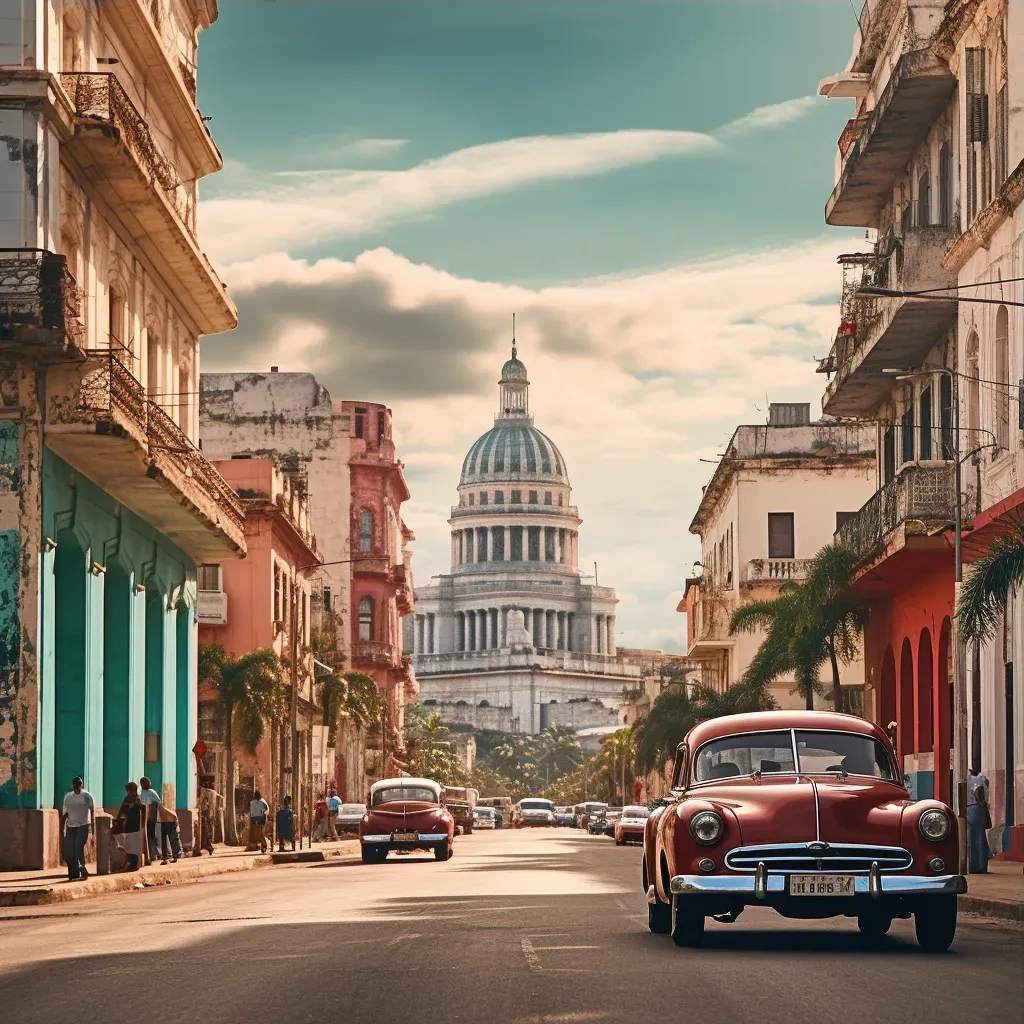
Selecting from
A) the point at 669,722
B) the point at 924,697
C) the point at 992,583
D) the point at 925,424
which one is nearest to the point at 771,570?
the point at 669,722

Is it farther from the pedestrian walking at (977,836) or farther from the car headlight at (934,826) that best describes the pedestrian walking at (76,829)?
the car headlight at (934,826)

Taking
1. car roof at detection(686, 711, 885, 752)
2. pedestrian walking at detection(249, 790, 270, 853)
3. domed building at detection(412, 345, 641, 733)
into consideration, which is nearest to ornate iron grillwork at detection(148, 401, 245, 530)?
pedestrian walking at detection(249, 790, 270, 853)

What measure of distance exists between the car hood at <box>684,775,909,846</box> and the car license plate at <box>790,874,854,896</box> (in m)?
0.23

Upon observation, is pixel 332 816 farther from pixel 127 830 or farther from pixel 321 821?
pixel 127 830

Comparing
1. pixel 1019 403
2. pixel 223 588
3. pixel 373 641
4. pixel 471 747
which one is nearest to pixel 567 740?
pixel 471 747

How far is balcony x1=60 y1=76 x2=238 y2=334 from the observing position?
97.7ft

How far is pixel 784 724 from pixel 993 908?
5.86 metres

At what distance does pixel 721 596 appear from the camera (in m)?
68.0

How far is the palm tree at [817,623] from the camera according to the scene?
39688mm

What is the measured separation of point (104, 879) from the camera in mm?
26375

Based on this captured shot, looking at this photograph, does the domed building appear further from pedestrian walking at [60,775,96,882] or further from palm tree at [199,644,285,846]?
pedestrian walking at [60,775,96,882]

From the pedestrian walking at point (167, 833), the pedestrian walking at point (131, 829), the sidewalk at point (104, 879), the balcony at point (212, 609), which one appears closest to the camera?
the sidewalk at point (104, 879)

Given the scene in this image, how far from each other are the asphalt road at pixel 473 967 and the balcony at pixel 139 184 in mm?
12935

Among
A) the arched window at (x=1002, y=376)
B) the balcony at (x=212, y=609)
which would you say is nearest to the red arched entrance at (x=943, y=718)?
the arched window at (x=1002, y=376)
